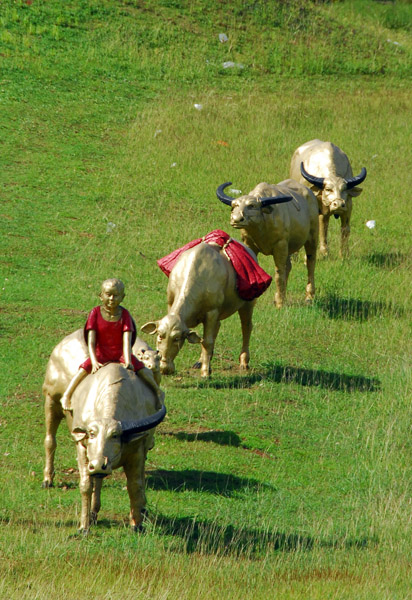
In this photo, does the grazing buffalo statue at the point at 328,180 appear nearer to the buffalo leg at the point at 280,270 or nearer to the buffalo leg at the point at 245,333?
the buffalo leg at the point at 280,270

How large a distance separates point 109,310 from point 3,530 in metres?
2.06

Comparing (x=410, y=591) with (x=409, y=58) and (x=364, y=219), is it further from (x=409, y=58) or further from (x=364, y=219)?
(x=409, y=58)

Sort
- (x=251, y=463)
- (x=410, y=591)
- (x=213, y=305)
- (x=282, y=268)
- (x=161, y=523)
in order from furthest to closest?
(x=282, y=268), (x=213, y=305), (x=251, y=463), (x=161, y=523), (x=410, y=591)

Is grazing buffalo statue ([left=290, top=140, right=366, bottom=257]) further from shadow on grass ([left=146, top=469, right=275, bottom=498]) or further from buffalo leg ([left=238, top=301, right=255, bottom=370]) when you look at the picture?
shadow on grass ([left=146, top=469, right=275, bottom=498])

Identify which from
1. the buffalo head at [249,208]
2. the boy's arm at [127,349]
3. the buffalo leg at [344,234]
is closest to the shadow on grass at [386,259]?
the buffalo leg at [344,234]

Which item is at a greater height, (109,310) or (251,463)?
(109,310)

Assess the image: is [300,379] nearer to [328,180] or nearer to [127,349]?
[127,349]

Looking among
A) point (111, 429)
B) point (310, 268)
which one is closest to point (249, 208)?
point (310, 268)

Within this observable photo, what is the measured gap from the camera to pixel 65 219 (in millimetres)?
19047

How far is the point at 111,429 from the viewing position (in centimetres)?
759

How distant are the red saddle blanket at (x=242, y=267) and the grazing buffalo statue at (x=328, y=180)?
4796 millimetres

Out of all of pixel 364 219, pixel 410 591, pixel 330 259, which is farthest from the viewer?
pixel 364 219

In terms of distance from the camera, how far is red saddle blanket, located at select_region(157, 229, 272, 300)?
40.9 feet

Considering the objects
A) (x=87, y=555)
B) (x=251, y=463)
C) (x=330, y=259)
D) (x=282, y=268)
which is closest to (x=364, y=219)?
(x=330, y=259)
